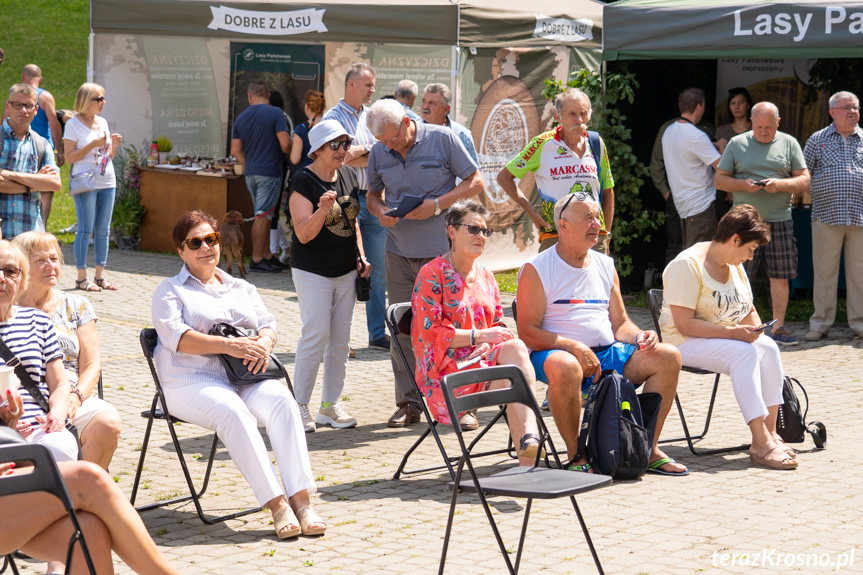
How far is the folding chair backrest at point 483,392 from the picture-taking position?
4.15 meters

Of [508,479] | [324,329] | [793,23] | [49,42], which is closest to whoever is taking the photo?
[508,479]

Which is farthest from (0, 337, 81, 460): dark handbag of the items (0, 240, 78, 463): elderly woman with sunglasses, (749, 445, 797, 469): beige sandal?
(749, 445, 797, 469): beige sandal

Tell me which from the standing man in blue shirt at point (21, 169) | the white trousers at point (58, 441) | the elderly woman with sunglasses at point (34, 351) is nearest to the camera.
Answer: the white trousers at point (58, 441)

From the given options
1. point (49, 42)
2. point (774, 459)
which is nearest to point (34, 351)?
point (774, 459)

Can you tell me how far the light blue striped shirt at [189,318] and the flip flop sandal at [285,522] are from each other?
0.75m

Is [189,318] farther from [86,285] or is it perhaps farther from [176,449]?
[86,285]

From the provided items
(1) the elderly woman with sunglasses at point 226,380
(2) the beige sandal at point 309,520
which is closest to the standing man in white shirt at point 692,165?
(1) the elderly woman with sunglasses at point 226,380

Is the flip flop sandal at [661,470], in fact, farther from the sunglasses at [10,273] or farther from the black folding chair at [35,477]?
the black folding chair at [35,477]

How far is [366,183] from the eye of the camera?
26.6 ft

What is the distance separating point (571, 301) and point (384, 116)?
1.65 metres

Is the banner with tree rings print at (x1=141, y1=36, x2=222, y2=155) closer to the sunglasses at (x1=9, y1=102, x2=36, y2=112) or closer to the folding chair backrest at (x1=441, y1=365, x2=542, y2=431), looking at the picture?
the sunglasses at (x1=9, y1=102, x2=36, y2=112)

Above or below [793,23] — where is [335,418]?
below

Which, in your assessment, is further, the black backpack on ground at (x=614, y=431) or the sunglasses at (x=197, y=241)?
the black backpack on ground at (x=614, y=431)

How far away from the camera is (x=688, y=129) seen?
10.3 m
